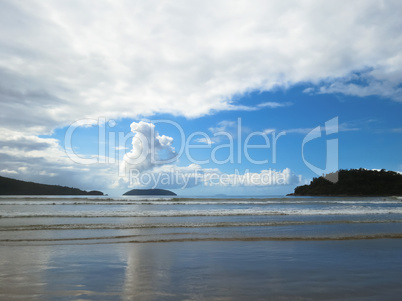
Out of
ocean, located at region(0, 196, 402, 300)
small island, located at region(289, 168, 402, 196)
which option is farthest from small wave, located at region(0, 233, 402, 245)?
small island, located at region(289, 168, 402, 196)

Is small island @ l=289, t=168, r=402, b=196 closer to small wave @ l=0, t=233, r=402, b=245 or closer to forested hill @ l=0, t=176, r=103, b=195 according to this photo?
small wave @ l=0, t=233, r=402, b=245

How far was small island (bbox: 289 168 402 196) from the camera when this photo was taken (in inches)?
5344

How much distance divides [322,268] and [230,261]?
276cm

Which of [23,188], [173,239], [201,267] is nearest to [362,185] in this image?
[173,239]

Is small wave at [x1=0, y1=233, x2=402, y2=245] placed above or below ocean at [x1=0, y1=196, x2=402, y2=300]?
below

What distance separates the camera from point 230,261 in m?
9.77

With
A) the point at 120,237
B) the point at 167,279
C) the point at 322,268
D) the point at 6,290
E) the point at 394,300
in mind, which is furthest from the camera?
the point at 120,237

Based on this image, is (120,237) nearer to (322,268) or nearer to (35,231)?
(35,231)

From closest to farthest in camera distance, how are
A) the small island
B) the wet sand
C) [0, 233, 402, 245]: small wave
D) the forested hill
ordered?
1. the wet sand
2. [0, 233, 402, 245]: small wave
3. the small island
4. the forested hill

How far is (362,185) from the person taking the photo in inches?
5468

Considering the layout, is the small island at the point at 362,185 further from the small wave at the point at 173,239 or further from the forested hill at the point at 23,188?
the forested hill at the point at 23,188

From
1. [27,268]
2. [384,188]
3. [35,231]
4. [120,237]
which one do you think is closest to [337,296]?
[27,268]

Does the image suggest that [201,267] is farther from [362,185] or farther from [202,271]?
[362,185]

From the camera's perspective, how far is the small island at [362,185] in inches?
5344
